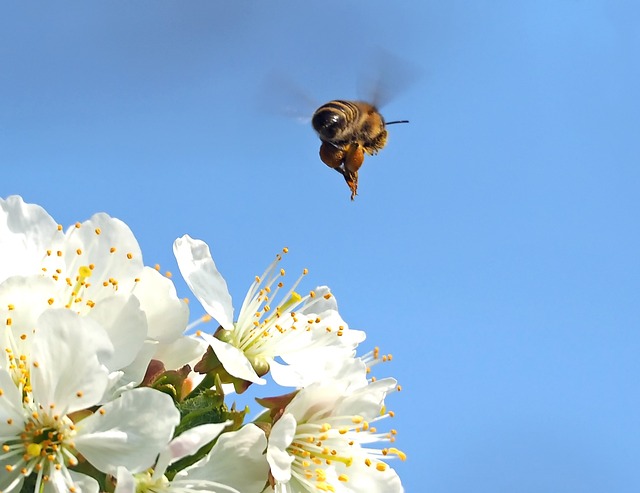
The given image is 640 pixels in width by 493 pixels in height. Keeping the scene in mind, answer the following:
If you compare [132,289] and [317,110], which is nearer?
[132,289]

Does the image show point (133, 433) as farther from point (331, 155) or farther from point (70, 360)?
point (331, 155)

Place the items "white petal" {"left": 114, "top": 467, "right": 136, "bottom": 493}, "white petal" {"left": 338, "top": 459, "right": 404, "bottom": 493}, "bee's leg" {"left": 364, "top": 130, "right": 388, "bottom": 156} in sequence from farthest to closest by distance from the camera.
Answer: "bee's leg" {"left": 364, "top": 130, "right": 388, "bottom": 156} → "white petal" {"left": 338, "top": 459, "right": 404, "bottom": 493} → "white petal" {"left": 114, "top": 467, "right": 136, "bottom": 493}

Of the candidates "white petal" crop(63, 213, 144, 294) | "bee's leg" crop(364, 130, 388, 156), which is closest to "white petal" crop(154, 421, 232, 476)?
"white petal" crop(63, 213, 144, 294)

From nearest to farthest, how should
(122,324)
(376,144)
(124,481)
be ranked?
(124,481) → (122,324) → (376,144)

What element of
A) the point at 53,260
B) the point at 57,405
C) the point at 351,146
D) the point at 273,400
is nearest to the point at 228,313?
A: the point at 273,400

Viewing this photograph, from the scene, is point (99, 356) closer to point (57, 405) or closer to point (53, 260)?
point (57, 405)

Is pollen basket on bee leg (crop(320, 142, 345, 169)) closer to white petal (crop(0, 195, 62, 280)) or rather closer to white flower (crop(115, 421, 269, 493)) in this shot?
white petal (crop(0, 195, 62, 280))

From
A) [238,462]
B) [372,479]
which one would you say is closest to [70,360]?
[238,462]
